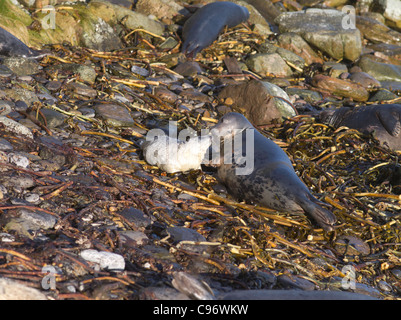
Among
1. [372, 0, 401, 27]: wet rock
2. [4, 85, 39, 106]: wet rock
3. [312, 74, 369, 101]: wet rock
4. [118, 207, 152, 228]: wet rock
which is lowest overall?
[372, 0, 401, 27]: wet rock

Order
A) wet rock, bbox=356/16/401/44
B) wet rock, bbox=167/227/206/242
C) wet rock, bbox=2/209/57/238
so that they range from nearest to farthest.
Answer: wet rock, bbox=2/209/57/238 → wet rock, bbox=167/227/206/242 → wet rock, bbox=356/16/401/44

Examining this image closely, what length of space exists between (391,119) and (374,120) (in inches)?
8.3

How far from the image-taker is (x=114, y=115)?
5.22 metres

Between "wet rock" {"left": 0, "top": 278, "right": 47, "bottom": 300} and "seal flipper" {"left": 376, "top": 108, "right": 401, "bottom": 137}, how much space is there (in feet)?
16.4

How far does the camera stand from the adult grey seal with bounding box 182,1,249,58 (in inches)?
318

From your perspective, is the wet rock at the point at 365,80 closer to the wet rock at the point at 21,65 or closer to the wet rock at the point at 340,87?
the wet rock at the point at 340,87

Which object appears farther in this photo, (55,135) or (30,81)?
(30,81)

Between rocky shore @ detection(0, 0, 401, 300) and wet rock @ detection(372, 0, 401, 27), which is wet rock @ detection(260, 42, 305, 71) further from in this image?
wet rock @ detection(372, 0, 401, 27)

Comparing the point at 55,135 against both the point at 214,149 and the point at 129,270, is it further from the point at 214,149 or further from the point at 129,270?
the point at 129,270

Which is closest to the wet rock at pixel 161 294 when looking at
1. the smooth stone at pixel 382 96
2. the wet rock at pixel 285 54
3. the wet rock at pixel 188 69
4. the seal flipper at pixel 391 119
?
the seal flipper at pixel 391 119

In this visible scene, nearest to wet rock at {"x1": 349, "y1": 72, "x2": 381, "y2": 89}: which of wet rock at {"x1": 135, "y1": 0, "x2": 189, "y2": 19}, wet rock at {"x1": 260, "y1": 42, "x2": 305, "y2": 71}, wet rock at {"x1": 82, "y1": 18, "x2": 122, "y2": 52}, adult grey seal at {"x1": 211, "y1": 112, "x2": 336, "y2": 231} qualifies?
wet rock at {"x1": 260, "y1": 42, "x2": 305, "y2": 71}

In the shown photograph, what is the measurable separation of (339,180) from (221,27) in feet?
15.1

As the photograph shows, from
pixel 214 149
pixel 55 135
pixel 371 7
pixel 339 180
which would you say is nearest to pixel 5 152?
pixel 55 135
